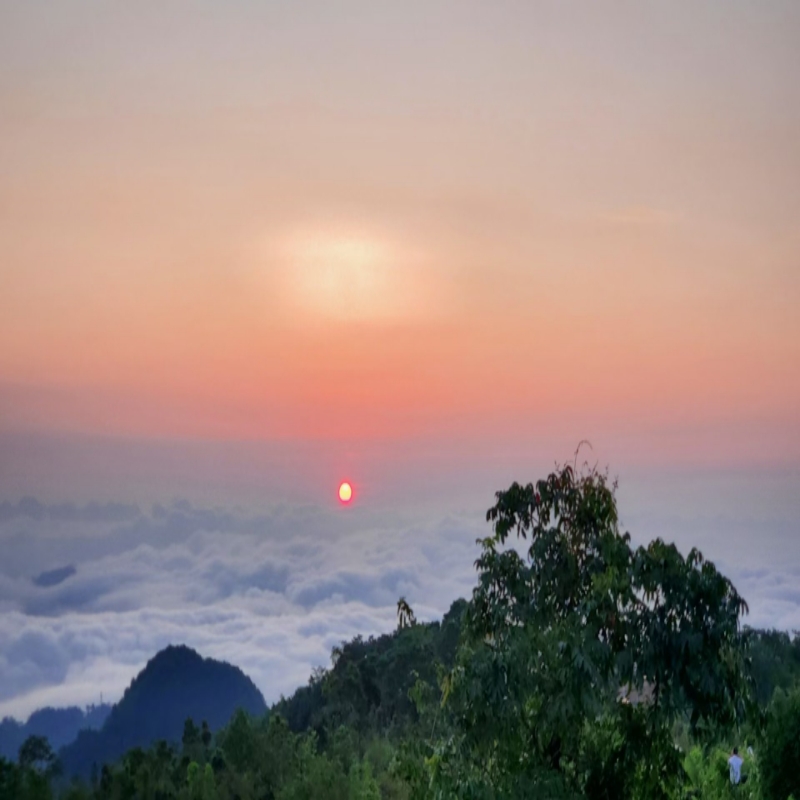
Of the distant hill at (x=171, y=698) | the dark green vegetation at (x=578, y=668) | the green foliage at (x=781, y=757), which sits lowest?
the green foliage at (x=781, y=757)

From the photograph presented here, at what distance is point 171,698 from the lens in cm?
9794

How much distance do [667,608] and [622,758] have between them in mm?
1768

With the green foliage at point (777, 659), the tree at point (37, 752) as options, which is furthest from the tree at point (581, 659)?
the tree at point (37, 752)

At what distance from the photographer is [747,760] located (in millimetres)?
14953

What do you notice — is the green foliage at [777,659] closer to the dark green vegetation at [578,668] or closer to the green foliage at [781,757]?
the green foliage at [781,757]

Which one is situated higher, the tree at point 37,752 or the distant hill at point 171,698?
the distant hill at point 171,698

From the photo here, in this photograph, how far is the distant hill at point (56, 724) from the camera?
357 feet

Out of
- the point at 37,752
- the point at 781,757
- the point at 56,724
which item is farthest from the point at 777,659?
the point at 56,724

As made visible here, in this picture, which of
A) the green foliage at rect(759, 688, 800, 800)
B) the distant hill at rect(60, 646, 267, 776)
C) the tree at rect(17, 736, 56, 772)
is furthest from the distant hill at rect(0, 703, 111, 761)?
the green foliage at rect(759, 688, 800, 800)

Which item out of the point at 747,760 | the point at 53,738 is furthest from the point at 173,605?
the point at 747,760

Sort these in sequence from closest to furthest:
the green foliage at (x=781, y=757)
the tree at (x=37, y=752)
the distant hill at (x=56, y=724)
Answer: the green foliage at (x=781, y=757) → the tree at (x=37, y=752) → the distant hill at (x=56, y=724)

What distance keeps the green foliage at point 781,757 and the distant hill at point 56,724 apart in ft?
333

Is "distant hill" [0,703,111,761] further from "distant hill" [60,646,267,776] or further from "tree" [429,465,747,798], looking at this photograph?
"tree" [429,465,747,798]

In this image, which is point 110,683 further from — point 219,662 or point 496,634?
point 496,634
